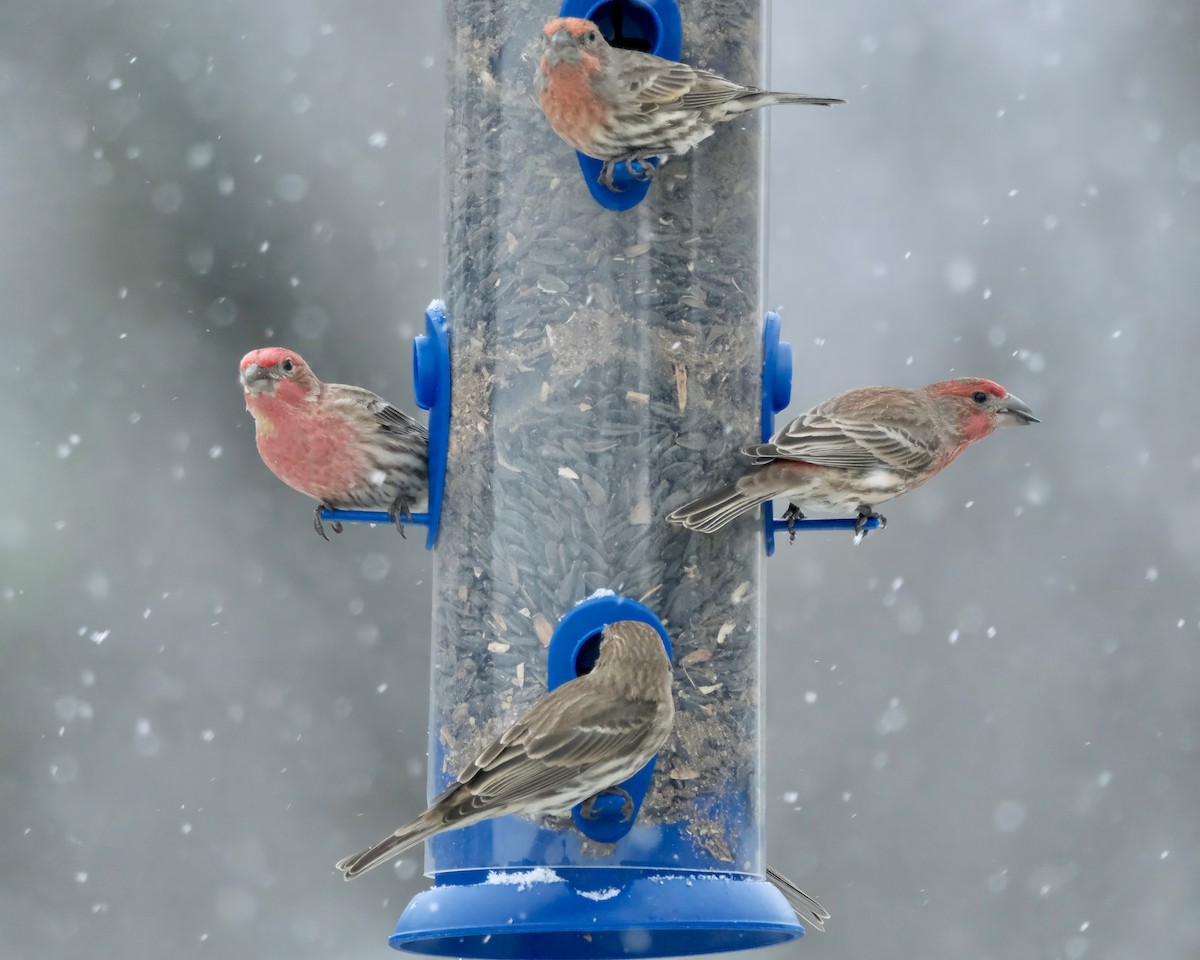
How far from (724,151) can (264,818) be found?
332 inches

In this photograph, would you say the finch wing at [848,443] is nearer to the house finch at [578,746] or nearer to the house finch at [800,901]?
the house finch at [578,746]

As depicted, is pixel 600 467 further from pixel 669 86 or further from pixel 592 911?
pixel 592 911

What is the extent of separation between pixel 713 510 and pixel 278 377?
237 cm

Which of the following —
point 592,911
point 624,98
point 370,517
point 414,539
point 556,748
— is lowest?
point 592,911

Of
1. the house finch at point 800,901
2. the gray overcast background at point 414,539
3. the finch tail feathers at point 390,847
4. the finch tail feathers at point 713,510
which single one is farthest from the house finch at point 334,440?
the gray overcast background at point 414,539

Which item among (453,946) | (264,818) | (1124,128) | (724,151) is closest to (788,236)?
(1124,128)

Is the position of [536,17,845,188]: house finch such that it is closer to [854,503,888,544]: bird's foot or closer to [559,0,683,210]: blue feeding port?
[559,0,683,210]: blue feeding port

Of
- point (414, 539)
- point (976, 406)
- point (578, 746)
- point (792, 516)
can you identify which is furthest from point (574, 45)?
point (414, 539)

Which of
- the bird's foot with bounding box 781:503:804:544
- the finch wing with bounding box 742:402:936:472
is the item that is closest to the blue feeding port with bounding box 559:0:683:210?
the finch wing with bounding box 742:402:936:472

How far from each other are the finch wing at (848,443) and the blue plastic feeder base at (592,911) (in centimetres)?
159

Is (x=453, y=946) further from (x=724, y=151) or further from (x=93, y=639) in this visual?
(x=93, y=639)

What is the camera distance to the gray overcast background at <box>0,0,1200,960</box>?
14.7m

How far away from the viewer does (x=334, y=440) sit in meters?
8.53

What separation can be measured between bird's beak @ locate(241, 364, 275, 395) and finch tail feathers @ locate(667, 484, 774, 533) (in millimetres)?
2230
